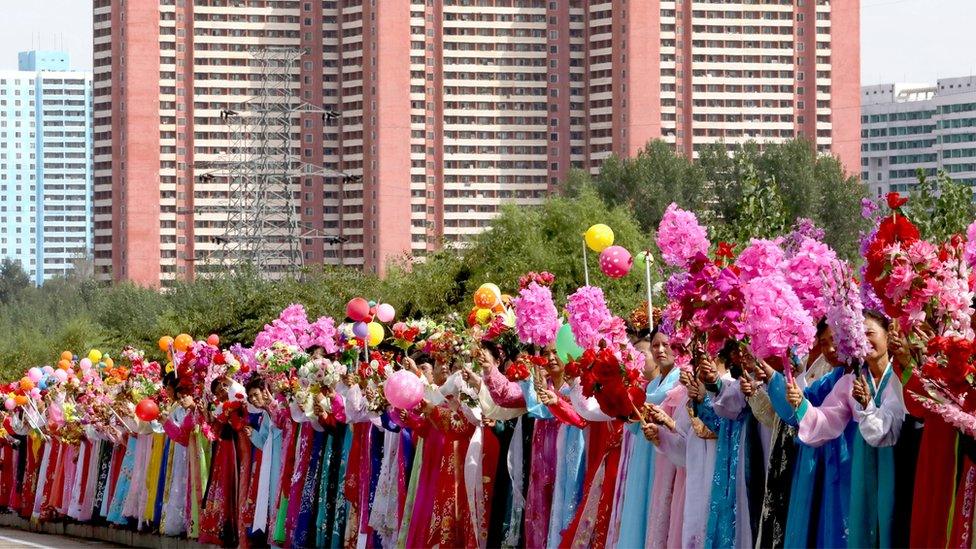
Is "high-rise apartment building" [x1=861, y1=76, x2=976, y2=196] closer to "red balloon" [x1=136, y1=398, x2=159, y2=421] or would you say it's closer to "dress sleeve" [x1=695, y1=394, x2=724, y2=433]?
"red balloon" [x1=136, y1=398, x2=159, y2=421]

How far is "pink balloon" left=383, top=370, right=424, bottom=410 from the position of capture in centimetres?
1257

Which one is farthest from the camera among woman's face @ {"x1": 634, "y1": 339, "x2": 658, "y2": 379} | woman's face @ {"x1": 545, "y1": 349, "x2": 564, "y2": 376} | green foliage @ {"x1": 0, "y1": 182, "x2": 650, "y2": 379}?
green foliage @ {"x1": 0, "y1": 182, "x2": 650, "y2": 379}

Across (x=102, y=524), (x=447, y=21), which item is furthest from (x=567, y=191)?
(x=102, y=524)

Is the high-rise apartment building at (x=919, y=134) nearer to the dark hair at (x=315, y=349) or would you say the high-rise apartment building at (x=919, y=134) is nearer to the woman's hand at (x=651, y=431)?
the dark hair at (x=315, y=349)

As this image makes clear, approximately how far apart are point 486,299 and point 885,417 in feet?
18.4

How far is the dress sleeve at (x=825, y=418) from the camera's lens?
27.9 feet

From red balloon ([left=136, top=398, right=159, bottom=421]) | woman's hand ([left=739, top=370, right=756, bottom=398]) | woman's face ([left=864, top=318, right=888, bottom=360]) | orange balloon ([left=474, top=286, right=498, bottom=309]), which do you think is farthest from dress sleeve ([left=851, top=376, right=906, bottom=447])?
red balloon ([left=136, top=398, right=159, bottom=421])

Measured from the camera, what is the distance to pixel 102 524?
67.1ft

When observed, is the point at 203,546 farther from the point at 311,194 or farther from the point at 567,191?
the point at 311,194

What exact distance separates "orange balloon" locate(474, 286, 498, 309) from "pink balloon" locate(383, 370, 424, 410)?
987 millimetres

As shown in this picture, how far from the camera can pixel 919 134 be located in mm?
158625

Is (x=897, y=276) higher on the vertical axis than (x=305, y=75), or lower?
lower

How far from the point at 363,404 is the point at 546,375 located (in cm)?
301

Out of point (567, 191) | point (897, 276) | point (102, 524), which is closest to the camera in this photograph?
point (897, 276)
